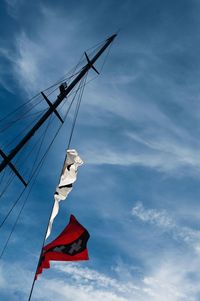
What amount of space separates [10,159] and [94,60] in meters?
11.9

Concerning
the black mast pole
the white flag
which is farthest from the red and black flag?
the black mast pole

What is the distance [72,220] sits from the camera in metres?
19.1

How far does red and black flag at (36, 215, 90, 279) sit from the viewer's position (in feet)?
58.6

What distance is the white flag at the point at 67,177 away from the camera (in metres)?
21.1

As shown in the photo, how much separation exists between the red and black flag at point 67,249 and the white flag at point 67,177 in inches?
82.0

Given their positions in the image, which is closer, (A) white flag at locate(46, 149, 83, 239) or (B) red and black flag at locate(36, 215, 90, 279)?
(B) red and black flag at locate(36, 215, 90, 279)

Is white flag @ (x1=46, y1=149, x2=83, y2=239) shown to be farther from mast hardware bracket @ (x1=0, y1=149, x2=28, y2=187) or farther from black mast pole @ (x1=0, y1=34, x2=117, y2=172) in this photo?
mast hardware bracket @ (x1=0, y1=149, x2=28, y2=187)

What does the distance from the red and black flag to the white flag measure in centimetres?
208

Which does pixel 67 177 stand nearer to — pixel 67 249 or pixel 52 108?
pixel 67 249

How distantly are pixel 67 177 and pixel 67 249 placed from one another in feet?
18.9

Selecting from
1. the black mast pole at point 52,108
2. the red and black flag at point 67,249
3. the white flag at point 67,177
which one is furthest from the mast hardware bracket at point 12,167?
the red and black flag at point 67,249

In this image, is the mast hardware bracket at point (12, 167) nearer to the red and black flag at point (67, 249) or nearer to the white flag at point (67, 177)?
the white flag at point (67, 177)

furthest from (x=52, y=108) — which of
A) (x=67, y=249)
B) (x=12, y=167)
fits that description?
(x=67, y=249)

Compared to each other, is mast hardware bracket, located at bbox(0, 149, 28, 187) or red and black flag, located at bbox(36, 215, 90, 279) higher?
mast hardware bracket, located at bbox(0, 149, 28, 187)
